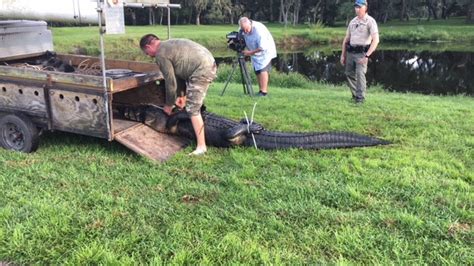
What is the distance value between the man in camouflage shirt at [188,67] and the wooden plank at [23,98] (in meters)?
1.38

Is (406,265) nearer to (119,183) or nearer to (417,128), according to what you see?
(119,183)

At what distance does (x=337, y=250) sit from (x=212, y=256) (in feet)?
3.05

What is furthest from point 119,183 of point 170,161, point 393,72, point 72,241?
point 393,72

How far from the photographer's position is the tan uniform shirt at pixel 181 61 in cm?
550

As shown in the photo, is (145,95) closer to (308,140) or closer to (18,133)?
(18,133)

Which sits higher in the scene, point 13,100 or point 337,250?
point 13,100

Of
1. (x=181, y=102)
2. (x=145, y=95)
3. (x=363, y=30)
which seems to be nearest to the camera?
(x=181, y=102)

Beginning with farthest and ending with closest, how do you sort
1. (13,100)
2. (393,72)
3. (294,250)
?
(393,72)
(13,100)
(294,250)

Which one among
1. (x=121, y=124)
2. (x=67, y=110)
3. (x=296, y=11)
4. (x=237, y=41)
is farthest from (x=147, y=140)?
(x=296, y=11)

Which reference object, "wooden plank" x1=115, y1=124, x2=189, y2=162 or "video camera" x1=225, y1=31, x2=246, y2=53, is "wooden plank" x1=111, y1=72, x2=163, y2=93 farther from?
"video camera" x1=225, y1=31, x2=246, y2=53

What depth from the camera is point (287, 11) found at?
59.9m

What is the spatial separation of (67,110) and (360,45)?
5304 mm

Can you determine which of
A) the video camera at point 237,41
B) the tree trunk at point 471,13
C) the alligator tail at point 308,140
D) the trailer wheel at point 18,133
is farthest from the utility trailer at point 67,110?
the tree trunk at point 471,13

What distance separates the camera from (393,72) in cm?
2339
